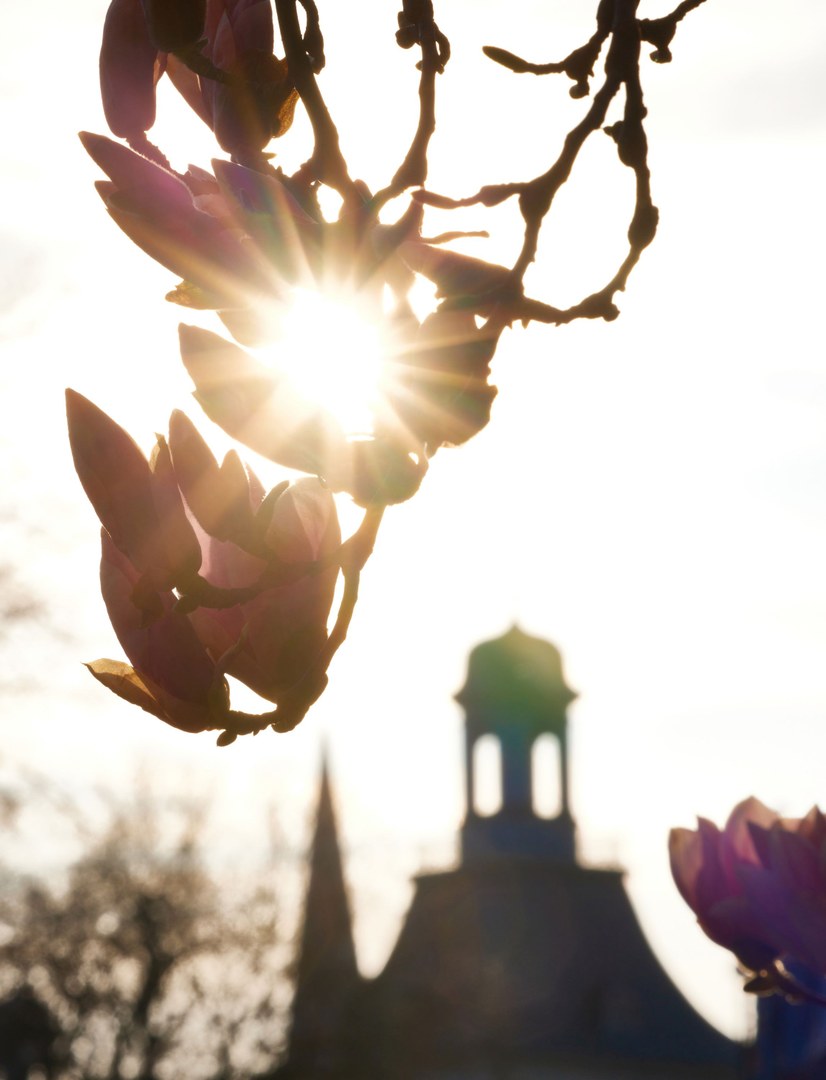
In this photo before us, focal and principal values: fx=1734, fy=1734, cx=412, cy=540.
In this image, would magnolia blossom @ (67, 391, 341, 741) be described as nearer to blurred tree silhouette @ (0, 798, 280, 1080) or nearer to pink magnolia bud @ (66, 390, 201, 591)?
pink magnolia bud @ (66, 390, 201, 591)

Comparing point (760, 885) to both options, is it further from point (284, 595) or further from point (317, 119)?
point (317, 119)

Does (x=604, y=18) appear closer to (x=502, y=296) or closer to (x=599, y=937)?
(x=502, y=296)

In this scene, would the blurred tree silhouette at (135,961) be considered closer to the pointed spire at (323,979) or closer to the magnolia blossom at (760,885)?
the pointed spire at (323,979)

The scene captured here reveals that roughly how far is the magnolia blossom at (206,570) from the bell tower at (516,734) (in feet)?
112

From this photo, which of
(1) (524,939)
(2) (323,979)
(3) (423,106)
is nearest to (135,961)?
(2) (323,979)

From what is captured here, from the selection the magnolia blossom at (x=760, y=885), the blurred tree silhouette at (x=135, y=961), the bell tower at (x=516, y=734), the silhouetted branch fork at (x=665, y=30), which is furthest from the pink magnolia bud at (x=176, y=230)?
the bell tower at (x=516, y=734)

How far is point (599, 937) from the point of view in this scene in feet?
128

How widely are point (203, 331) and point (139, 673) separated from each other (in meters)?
0.23

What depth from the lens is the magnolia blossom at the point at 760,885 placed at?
4.45 ft

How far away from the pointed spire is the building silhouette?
0.38ft

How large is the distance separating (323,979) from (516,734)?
1080 cm

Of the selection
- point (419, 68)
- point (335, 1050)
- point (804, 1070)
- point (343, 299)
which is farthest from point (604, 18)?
point (335, 1050)

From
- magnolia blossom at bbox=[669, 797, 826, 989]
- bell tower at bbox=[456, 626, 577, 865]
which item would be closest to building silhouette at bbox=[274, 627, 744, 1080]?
bell tower at bbox=[456, 626, 577, 865]

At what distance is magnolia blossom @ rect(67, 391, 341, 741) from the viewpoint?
98 centimetres
